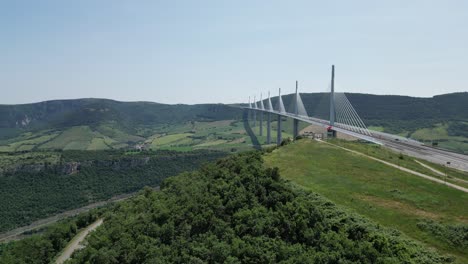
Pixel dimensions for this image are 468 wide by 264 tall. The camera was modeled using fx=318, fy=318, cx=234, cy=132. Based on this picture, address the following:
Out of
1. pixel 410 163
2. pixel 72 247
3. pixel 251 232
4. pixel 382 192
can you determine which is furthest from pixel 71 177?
pixel 382 192

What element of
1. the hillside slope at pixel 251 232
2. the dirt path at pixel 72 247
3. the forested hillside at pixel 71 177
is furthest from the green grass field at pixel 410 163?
the forested hillside at pixel 71 177

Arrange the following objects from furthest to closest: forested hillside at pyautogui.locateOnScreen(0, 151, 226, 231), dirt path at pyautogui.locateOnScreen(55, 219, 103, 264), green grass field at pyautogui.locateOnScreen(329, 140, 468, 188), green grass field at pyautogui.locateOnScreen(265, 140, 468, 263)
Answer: forested hillside at pyautogui.locateOnScreen(0, 151, 226, 231)
dirt path at pyautogui.locateOnScreen(55, 219, 103, 264)
green grass field at pyautogui.locateOnScreen(329, 140, 468, 188)
green grass field at pyautogui.locateOnScreen(265, 140, 468, 263)

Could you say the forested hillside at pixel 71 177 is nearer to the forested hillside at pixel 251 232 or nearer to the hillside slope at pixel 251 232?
the forested hillside at pixel 251 232

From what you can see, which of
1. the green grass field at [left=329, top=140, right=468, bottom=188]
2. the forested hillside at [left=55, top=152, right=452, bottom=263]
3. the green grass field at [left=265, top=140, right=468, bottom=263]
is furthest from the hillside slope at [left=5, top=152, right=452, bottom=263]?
the green grass field at [left=329, top=140, right=468, bottom=188]

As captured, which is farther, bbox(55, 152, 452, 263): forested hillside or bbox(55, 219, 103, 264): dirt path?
bbox(55, 219, 103, 264): dirt path

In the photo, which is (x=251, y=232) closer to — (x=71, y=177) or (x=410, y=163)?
(x=410, y=163)

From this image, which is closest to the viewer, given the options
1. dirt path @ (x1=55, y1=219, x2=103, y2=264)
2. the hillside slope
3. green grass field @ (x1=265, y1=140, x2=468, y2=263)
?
the hillside slope

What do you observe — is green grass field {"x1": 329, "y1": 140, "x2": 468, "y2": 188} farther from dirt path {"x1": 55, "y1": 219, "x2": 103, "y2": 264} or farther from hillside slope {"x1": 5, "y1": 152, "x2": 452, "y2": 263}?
dirt path {"x1": 55, "y1": 219, "x2": 103, "y2": 264}

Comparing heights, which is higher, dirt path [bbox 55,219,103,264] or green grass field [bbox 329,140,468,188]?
green grass field [bbox 329,140,468,188]

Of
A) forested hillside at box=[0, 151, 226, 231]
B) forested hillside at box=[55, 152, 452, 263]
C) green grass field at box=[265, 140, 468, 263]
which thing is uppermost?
green grass field at box=[265, 140, 468, 263]
